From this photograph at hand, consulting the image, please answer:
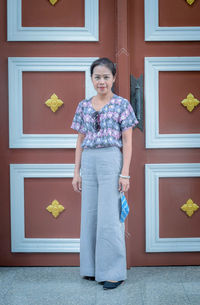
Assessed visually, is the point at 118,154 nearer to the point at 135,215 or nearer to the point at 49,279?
the point at 135,215

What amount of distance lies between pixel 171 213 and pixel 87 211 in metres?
0.64

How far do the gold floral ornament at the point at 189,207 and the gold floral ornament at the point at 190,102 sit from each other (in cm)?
63

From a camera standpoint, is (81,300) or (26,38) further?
(26,38)

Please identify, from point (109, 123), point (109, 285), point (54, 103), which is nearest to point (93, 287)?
point (109, 285)

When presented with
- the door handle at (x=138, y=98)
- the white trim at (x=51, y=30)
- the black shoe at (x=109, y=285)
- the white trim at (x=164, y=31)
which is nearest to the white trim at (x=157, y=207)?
the door handle at (x=138, y=98)

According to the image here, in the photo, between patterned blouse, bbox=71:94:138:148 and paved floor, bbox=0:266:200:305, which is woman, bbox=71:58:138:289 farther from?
paved floor, bbox=0:266:200:305

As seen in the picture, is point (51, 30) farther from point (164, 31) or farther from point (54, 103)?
point (164, 31)

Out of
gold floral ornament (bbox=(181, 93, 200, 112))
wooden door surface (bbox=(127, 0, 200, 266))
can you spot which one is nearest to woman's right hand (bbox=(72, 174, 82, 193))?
wooden door surface (bbox=(127, 0, 200, 266))

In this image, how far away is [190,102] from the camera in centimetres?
273

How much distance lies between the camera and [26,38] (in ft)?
8.89

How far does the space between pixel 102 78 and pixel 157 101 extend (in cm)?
54

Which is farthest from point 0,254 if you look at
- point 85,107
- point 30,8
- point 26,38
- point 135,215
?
point 30,8

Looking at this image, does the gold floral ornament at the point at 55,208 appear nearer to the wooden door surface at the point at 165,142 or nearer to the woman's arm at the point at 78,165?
the woman's arm at the point at 78,165

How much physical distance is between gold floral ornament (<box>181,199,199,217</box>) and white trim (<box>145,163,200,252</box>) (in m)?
0.18
